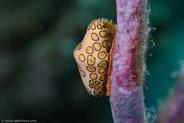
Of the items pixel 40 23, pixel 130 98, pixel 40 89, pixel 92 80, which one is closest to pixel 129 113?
pixel 130 98

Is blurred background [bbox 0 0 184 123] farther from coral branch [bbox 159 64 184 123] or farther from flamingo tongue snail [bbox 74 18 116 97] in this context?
coral branch [bbox 159 64 184 123]

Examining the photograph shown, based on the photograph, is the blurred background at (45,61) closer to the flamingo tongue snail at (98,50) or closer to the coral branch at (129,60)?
the flamingo tongue snail at (98,50)

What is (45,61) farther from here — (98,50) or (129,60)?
(129,60)

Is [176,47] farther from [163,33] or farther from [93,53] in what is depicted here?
[93,53]

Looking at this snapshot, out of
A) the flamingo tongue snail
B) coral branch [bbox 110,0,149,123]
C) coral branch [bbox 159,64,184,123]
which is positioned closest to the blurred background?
the flamingo tongue snail

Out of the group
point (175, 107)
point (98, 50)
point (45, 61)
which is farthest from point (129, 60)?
point (45, 61)
